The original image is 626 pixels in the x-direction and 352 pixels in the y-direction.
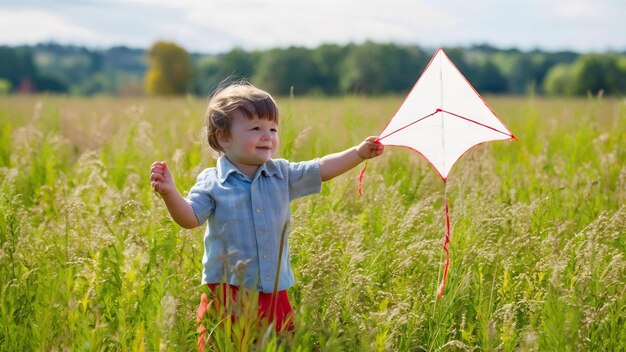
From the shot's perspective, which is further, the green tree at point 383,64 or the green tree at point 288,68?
the green tree at point 288,68

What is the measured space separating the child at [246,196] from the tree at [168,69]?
93926 mm

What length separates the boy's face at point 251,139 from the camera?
241 cm

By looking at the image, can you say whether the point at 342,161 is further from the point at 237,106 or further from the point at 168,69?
the point at 168,69

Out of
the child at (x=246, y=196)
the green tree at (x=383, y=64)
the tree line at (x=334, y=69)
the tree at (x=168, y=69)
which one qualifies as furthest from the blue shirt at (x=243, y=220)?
the tree at (x=168, y=69)

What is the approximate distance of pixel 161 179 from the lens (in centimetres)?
217

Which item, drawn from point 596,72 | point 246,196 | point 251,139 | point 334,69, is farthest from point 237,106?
point 334,69

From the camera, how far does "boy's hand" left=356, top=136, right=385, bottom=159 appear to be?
252 centimetres

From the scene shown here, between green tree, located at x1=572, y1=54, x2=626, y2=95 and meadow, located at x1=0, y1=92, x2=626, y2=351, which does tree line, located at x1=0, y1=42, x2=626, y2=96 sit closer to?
green tree, located at x1=572, y1=54, x2=626, y2=95

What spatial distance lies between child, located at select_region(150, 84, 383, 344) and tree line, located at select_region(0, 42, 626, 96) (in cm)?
5539

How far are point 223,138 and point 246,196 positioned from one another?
10.0 inches

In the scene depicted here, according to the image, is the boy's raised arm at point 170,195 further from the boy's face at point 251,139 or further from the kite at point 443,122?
the kite at point 443,122

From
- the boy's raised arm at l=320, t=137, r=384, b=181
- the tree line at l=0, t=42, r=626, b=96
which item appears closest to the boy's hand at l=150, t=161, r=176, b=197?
the boy's raised arm at l=320, t=137, r=384, b=181

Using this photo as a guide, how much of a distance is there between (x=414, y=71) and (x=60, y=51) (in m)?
85.2

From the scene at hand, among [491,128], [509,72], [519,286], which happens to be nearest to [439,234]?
[519,286]
